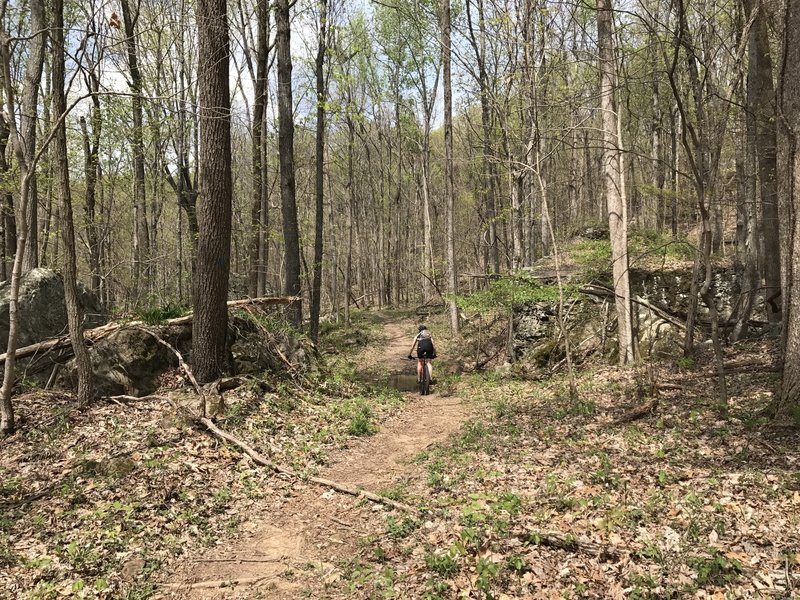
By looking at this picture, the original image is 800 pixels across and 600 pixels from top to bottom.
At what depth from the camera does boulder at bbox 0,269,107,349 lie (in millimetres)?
8133

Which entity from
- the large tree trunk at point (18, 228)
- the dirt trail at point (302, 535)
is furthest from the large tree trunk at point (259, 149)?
the dirt trail at point (302, 535)

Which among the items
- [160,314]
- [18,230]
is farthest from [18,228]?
[160,314]

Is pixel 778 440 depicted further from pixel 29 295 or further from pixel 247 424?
pixel 29 295

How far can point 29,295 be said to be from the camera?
8.35 meters

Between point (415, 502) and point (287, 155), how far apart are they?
10.2 metres

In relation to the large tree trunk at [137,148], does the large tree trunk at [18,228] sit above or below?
below

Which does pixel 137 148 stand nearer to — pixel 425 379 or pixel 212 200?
pixel 212 200

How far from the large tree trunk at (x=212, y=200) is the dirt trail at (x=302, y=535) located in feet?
9.81

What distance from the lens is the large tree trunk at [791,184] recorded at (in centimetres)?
540

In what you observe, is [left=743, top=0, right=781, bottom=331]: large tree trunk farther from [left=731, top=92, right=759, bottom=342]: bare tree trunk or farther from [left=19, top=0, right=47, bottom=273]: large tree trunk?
[left=19, top=0, right=47, bottom=273]: large tree trunk

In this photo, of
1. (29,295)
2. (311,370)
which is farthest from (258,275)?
(29,295)

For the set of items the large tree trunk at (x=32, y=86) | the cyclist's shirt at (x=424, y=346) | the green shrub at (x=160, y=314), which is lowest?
the cyclist's shirt at (x=424, y=346)

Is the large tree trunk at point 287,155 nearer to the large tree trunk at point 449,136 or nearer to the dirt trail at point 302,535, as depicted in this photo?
the large tree trunk at point 449,136

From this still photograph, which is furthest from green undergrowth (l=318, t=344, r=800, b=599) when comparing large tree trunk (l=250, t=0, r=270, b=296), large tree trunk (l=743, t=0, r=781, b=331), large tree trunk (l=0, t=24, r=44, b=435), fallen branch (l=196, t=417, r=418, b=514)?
large tree trunk (l=250, t=0, r=270, b=296)
